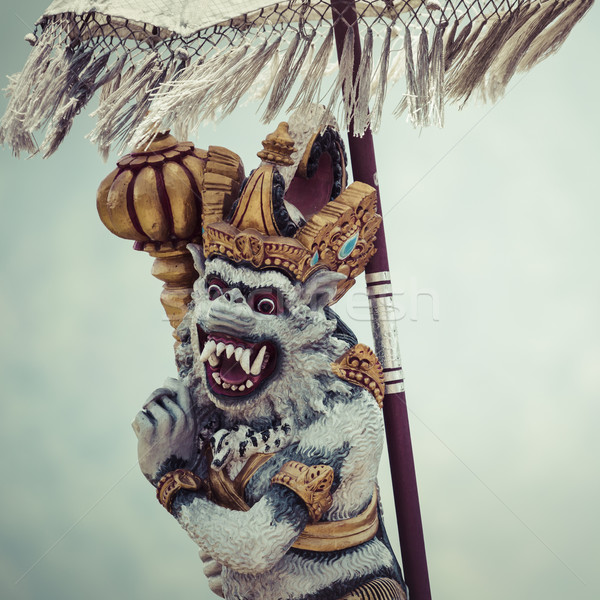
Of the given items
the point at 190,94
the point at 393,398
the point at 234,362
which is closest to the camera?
the point at 190,94

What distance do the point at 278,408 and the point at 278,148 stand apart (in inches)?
18.9

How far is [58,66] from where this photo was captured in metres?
1.58

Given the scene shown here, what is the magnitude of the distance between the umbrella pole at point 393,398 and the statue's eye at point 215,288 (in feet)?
1.02

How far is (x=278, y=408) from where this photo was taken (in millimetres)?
1563

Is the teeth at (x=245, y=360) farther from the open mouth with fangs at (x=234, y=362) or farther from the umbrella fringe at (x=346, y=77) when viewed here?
the umbrella fringe at (x=346, y=77)

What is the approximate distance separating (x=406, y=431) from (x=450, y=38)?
2.48 ft

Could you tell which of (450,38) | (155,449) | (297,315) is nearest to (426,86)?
(450,38)

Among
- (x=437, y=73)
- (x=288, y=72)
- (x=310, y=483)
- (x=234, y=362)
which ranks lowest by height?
(x=310, y=483)

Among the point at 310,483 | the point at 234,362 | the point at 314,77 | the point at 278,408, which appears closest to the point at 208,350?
the point at 234,362

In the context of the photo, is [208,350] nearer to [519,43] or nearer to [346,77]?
[346,77]

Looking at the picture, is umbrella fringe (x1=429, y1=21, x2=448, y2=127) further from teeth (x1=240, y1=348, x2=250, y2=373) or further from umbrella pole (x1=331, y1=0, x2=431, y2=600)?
teeth (x1=240, y1=348, x2=250, y2=373)

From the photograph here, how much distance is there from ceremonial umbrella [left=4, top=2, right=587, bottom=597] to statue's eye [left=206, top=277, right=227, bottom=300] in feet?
0.95

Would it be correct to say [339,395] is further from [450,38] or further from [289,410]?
[450,38]

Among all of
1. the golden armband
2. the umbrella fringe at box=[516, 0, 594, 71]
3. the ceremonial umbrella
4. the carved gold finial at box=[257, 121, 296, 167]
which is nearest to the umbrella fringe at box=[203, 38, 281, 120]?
the ceremonial umbrella
